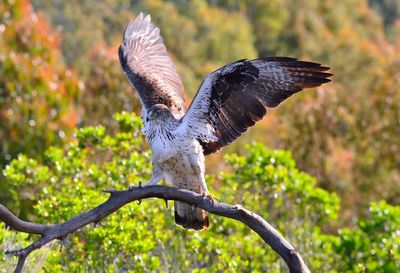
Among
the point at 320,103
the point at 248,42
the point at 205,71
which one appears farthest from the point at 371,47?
the point at 320,103

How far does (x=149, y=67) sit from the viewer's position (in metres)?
8.30

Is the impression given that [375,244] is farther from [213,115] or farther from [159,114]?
[159,114]

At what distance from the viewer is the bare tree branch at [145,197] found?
18.1ft

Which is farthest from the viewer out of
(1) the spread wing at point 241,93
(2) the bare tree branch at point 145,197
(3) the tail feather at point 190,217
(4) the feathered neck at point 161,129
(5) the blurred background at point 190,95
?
(5) the blurred background at point 190,95

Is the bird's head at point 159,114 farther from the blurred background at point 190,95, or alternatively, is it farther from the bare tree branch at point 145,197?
the blurred background at point 190,95

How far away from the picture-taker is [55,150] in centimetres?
940

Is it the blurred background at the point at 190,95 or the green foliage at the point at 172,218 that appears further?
the blurred background at the point at 190,95

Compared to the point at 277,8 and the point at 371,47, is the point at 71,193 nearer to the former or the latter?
the point at 371,47

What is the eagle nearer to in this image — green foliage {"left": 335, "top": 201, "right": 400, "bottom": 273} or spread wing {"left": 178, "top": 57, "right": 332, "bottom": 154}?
spread wing {"left": 178, "top": 57, "right": 332, "bottom": 154}

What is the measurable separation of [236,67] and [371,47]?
108ft

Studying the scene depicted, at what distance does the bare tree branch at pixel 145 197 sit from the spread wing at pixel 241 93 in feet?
2.18

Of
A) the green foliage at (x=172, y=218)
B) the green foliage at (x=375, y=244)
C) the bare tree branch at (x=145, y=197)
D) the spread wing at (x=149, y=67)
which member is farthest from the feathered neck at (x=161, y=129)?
the green foliage at (x=375, y=244)

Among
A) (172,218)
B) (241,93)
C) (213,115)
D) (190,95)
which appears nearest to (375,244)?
(172,218)

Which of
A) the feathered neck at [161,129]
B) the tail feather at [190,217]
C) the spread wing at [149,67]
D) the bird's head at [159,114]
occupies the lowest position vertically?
the tail feather at [190,217]
